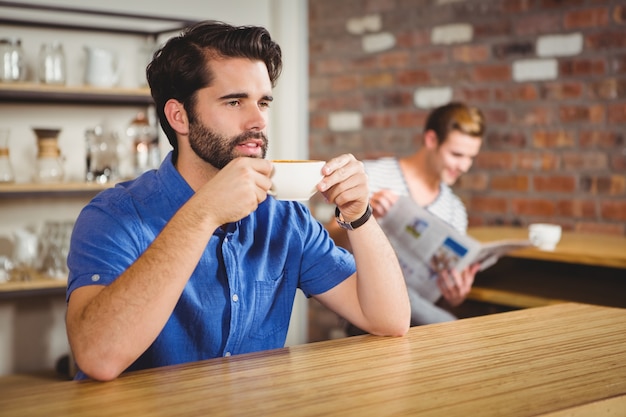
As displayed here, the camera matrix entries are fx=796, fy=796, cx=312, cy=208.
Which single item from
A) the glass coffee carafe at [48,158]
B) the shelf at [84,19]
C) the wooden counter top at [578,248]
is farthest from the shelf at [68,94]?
the wooden counter top at [578,248]

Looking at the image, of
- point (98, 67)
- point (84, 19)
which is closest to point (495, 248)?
point (98, 67)

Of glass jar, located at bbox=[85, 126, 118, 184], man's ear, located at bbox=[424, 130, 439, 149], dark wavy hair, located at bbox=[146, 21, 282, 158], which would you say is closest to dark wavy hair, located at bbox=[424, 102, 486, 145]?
man's ear, located at bbox=[424, 130, 439, 149]

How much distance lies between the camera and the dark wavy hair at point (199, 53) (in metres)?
1.54

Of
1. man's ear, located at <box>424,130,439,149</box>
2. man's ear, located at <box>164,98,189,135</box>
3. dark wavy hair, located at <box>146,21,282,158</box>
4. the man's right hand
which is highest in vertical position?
dark wavy hair, located at <box>146,21,282,158</box>

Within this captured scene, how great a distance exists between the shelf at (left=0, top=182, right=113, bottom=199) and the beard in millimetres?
1711

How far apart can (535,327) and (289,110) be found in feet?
9.44

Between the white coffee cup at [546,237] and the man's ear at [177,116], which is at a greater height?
the man's ear at [177,116]

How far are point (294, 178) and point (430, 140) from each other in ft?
6.25

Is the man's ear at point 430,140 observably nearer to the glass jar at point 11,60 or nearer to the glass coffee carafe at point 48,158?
the glass coffee carafe at point 48,158

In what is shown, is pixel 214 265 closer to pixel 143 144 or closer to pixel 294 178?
pixel 294 178

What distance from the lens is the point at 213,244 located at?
1.45 meters

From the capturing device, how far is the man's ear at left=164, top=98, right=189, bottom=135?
1568 millimetres

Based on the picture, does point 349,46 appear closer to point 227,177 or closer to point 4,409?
point 227,177

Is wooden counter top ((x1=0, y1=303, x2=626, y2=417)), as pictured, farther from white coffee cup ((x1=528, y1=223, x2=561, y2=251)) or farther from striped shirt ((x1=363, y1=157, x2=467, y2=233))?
striped shirt ((x1=363, y1=157, x2=467, y2=233))
